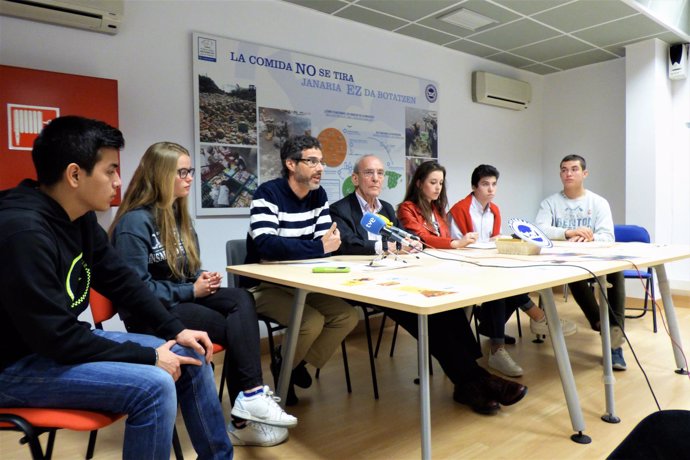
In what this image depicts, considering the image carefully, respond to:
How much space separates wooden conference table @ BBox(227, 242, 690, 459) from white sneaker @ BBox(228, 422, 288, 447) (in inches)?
8.6

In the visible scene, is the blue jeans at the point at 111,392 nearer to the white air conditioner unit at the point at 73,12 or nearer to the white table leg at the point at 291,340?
the white table leg at the point at 291,340

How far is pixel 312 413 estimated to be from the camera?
2227mm

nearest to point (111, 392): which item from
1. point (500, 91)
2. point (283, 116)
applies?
point (283, 116)

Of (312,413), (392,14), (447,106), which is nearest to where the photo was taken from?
(312,413)

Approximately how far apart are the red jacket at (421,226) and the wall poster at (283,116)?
0.92m

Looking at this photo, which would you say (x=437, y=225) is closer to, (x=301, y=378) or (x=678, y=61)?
(x=301, y=378)

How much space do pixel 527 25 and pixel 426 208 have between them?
6.68ft

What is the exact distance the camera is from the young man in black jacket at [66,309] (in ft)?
3.57

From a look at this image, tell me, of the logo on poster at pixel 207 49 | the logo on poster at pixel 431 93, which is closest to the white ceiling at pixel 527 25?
the logo on poster at pixel 431 93

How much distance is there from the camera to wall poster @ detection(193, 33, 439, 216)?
3.12m

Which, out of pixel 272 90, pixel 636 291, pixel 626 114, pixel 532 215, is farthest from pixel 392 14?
pixel 636 291

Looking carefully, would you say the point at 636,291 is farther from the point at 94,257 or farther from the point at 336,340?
the point at 94,257

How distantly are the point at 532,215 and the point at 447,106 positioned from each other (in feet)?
5.93

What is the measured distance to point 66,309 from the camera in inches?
44.6
